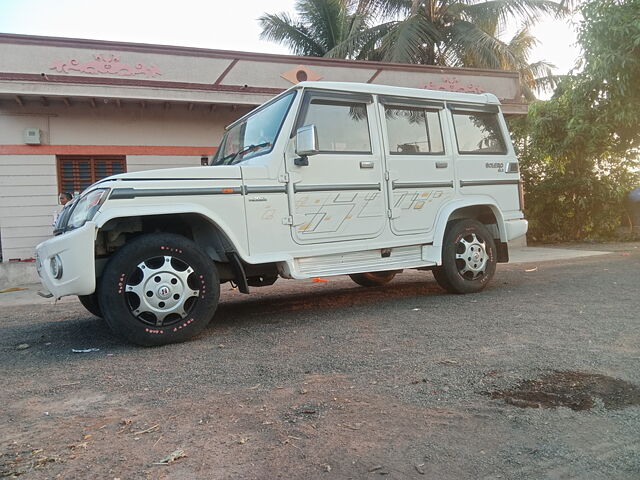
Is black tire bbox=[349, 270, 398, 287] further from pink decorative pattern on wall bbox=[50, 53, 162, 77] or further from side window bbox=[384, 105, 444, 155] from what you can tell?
pink decorative pattern on wall bbox=[50, 53, 162, 77]

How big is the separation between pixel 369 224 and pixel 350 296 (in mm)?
1494

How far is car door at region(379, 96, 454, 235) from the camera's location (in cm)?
516


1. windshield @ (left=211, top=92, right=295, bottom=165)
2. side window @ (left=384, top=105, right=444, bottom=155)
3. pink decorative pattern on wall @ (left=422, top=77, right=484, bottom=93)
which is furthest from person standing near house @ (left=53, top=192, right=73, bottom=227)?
pink decorative pattern on wall @ (left=422, top=77, right=484, bottom=93)

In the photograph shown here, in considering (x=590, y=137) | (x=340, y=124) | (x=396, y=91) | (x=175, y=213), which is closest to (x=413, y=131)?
(x=396, y=91)

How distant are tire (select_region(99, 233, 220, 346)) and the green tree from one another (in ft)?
31.7

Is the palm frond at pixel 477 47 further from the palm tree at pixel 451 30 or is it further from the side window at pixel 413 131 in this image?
the side window at pixel 413 131

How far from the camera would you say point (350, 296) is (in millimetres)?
6195

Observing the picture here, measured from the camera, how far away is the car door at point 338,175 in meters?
4.61

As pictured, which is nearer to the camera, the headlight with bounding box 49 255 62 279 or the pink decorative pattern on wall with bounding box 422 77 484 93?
the headlight with bounding box 49 255 62 279

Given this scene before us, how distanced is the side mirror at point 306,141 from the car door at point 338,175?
205mm

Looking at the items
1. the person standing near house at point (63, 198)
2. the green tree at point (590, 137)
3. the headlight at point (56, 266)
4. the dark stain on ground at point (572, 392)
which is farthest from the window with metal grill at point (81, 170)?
the green tree at point (590, 137)

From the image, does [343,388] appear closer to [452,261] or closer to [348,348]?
[348,348]

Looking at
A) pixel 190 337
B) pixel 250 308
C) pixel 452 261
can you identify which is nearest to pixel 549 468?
pixel 190 337

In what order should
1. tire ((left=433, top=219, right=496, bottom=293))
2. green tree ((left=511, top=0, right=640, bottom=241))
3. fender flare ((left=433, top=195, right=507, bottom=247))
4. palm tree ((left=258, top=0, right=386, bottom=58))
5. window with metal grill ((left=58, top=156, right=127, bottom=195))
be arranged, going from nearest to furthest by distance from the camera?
1. fender flare ((left=433, top=195, right=507, bottom=247))
2. tire ((left=433, top=219, right=496, bottom=293))
3. window with metal grill ((left=58, top=156, right=127, bottom=195))
4. green tree ((left=511, top=0, right=640, bottom=241))
5. palm tree ((left=258, top=0, right=386, bottom=58))
